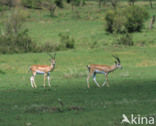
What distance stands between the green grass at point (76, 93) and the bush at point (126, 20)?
14.2 metres

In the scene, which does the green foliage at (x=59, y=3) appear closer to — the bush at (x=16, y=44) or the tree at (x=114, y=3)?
the tree at (x=114, y=3)

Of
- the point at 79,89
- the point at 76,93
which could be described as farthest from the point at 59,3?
the point at 76,93

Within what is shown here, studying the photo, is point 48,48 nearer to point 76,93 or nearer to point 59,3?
point 76,93

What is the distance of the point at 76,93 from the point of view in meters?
15.7

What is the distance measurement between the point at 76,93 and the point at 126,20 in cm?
3139

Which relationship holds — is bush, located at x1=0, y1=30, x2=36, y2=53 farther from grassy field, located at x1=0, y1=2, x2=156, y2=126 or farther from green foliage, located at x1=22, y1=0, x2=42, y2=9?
green foliage, located at x1=22, y1=0, x2=42, y2=9

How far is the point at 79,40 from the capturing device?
135 feet

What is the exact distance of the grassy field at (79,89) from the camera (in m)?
10.3

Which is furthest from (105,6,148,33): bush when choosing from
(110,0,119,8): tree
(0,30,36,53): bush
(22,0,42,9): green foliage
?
(110,0,119,8): tree

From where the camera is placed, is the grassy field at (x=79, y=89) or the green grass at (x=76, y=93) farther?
the grassy field at (x=79, y=89)

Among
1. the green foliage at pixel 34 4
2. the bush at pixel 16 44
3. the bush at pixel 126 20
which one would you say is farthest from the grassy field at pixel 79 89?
the green foliage at pixel 34 4

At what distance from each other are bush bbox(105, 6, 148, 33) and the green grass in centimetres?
1417

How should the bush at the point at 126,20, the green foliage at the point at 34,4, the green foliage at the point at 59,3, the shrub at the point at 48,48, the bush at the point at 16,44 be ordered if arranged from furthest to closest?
the green foliage at the point at 59,3 < the green foliage at the point at 34,4 < the bush at the point at 126,20 < the shrub at the point at 48,48 < the bush at the point at 16,44

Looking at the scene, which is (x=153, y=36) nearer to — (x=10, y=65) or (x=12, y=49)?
(x=12, y=49)
